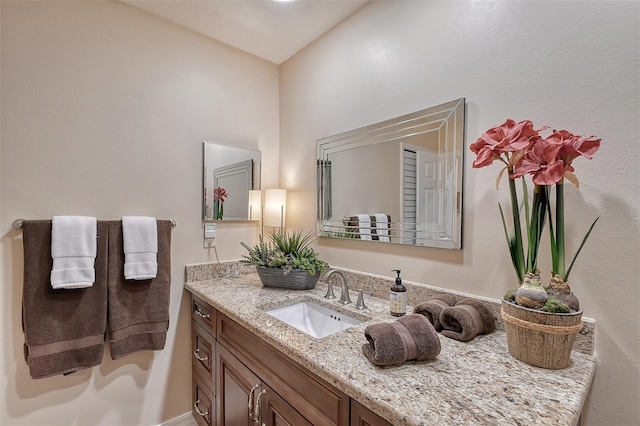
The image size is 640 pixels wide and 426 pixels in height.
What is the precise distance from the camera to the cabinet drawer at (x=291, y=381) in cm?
85

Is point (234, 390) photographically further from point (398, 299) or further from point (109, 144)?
point (109, 144)

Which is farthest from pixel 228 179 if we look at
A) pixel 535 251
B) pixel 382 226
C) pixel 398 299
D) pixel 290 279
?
pixel 535 251

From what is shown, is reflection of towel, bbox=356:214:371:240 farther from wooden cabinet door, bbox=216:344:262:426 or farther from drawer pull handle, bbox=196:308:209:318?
drawer pull handle, bbox=196:308:209:318

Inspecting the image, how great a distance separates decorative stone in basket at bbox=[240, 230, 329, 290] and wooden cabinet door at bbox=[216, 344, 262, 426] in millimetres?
430

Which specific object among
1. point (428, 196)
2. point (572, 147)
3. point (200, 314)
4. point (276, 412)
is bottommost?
point (276, 412)

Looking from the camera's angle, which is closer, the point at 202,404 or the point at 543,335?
the point at 543,335

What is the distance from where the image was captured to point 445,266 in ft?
4.19

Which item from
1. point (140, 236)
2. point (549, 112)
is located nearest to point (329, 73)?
point (549, 112)

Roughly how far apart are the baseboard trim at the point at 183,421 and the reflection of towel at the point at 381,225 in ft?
5.16

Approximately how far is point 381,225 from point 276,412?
93 centimetres

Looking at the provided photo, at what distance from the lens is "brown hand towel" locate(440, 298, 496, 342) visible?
3.29 ft

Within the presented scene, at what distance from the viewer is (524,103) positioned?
106 centimetres

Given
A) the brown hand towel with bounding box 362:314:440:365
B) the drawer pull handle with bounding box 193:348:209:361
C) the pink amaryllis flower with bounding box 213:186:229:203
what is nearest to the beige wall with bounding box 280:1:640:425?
the brown hand towel with bounding box 362:314:440:365

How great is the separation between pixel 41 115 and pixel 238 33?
44.4 inches
